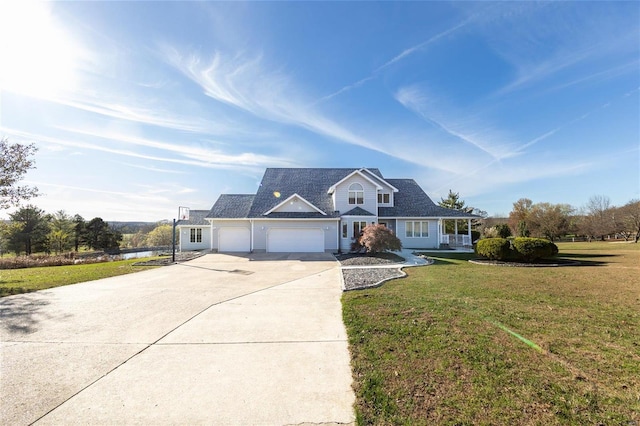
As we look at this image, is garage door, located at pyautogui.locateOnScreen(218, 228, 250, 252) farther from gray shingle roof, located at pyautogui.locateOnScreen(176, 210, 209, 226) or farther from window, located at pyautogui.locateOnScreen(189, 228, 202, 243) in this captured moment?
window, located at pyautogui.locateOnScreen(189, 228, 202, 243)

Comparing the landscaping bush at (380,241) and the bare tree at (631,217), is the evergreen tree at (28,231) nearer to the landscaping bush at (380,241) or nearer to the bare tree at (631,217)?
the landscaping bush at (380,241)

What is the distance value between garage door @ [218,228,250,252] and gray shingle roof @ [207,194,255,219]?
121 centimetres

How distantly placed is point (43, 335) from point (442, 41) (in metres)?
17.4

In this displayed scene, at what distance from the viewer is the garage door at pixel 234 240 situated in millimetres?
23391

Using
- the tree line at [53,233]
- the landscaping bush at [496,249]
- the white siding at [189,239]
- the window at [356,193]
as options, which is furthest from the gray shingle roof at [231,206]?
the landscaping bush at [496,249]

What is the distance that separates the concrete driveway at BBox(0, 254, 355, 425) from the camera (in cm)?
304

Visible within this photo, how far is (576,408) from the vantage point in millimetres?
2914

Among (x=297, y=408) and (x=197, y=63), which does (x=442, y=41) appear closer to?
(x=197, y=63)

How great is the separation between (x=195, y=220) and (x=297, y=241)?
11.2m

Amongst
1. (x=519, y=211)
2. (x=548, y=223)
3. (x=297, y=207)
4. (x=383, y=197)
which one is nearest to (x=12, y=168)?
(x=297, y=207)

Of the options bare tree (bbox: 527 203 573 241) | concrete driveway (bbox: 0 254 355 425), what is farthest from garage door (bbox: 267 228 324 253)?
bare tree (bbox: 527 203 573 241)

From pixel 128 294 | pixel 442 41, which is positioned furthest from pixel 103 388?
pixel 442 41

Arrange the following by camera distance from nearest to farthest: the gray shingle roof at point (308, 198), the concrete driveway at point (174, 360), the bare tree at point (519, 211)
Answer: the concrete driveway at point (174, 360) → the gray shingle roof at point (308, 198) → the bare tree at point (519, 211)

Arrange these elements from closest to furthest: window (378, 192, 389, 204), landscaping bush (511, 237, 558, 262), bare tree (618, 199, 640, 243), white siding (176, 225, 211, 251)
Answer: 1. landscaping bush (511, 237, 558, 262)
2. window (378, 192, 389, 204)
3. white siding (176, 225, 211, 251)
4. bare tree (618, 199, 640, 243)
